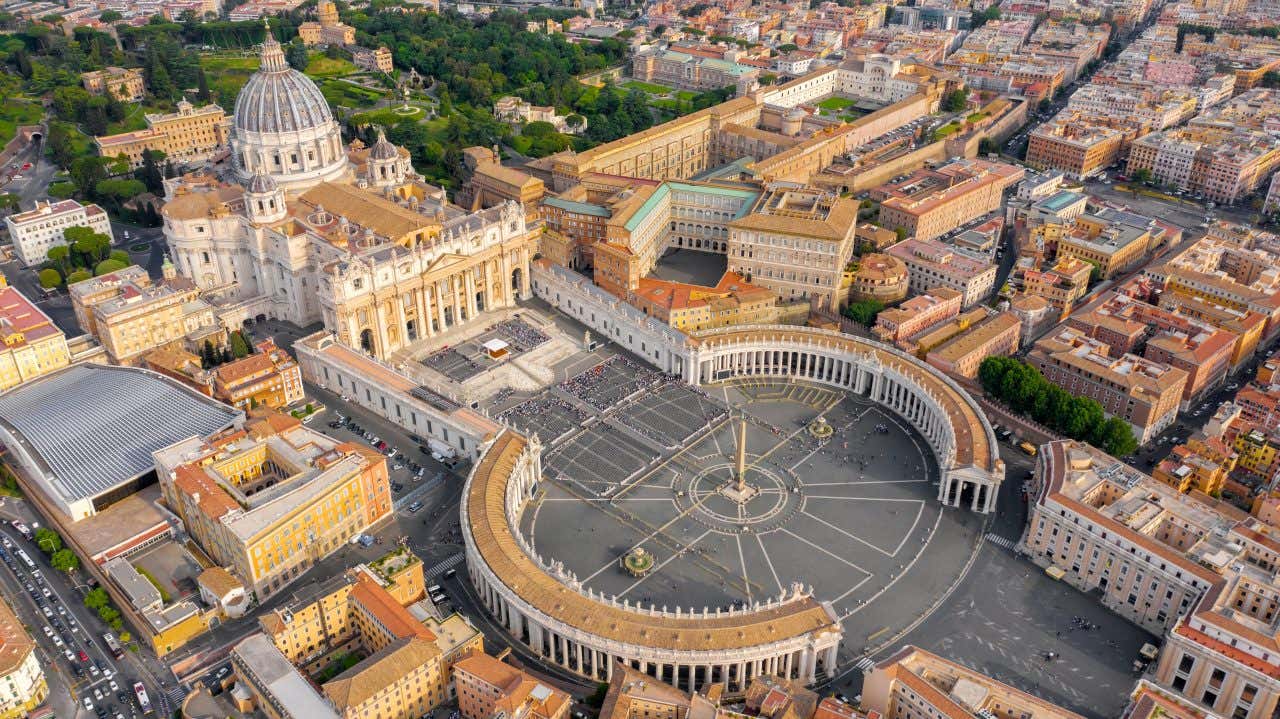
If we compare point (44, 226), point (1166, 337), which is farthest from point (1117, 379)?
point (44, 226)

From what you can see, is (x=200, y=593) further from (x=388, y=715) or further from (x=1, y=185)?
(x=1, y=185)

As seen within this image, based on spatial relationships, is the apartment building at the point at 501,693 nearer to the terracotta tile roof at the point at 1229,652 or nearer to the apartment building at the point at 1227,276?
the terracotta tile roof at the point at 1229,652

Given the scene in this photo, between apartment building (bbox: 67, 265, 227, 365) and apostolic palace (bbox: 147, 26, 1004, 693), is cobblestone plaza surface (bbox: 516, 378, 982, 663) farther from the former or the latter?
apartment building (bbox: 67, 265, 227, 365)

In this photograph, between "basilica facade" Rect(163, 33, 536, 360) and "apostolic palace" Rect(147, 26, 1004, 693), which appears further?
"basilica facade" Rect(163, 33, 536, 360)

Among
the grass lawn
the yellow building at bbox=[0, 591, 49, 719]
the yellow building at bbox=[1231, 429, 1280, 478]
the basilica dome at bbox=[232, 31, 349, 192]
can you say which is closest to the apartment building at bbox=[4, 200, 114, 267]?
the basilica dome at bbox=[232, 31, 349, 192]

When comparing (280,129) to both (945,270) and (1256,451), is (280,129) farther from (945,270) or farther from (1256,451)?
(1256,451)

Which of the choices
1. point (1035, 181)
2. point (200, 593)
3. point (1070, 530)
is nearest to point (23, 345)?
point (200, 593)
